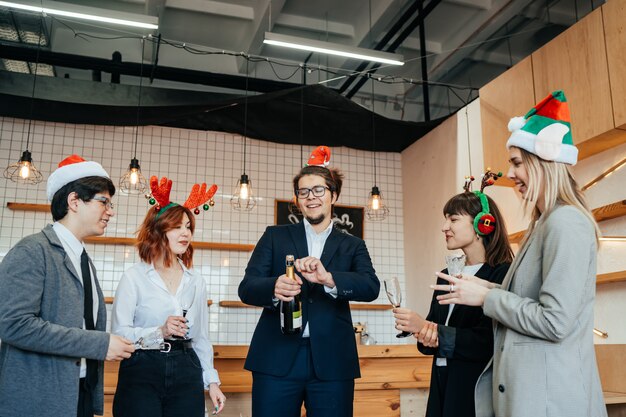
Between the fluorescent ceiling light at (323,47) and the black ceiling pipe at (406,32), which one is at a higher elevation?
the black ceiling pipe at (406,32)

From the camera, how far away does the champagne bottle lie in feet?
7.30

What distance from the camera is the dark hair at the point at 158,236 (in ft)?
8.98

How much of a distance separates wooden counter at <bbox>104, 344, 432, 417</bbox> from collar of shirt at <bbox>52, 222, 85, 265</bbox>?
5.08 feet

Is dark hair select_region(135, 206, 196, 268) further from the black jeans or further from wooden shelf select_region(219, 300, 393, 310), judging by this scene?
wooden shelf select_region(219, 300, 393, 310)

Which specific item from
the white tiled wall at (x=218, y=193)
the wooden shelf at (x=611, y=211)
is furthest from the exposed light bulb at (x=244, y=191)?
the wooden shelf at (x=611, y=211)

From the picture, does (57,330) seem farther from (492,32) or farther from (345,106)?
(492,32)

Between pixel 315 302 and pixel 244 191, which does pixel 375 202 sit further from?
pixel 315 302

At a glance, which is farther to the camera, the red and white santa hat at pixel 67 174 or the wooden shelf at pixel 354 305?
the wooden shelf at pixel 354 305

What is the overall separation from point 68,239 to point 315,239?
1.03 meters

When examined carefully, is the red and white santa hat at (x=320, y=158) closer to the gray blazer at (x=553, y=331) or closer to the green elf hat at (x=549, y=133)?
the green elf hat at (x=549, y=133)

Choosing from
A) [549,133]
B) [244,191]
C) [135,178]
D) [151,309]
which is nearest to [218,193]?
[244,191]

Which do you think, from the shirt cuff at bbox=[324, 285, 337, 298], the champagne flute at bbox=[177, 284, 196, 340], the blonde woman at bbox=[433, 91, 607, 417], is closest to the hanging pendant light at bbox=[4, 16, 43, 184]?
the champagne flute at bbox=[177, 284, 196, 340]

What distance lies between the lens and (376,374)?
3.85 meters

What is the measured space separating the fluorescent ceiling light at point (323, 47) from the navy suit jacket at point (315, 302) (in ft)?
9.47
